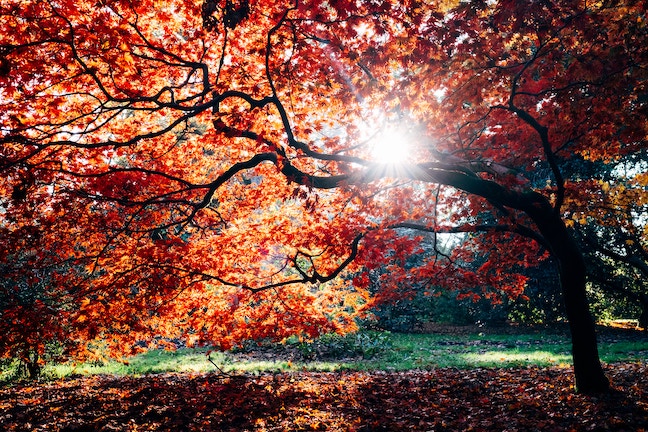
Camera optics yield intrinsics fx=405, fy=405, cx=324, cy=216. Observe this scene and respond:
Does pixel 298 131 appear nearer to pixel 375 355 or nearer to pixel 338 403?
pixel 338 403

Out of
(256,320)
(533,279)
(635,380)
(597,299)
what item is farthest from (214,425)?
(597,299)

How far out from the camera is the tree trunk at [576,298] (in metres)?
6.54

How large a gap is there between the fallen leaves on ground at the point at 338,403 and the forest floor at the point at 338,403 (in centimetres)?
2

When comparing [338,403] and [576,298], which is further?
[338,403]

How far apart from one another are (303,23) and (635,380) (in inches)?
339

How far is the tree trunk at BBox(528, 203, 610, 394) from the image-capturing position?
258 inches

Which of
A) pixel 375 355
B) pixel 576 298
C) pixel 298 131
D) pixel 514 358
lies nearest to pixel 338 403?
pixel 576 298

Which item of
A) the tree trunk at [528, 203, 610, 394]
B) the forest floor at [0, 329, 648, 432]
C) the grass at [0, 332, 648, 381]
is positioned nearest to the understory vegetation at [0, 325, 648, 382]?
the grass at [0, 332, 648, 381]

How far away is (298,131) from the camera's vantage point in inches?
334

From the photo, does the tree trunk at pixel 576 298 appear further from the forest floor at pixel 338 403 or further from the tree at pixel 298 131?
the forest floor at pixel 338 403

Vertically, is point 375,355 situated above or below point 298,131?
below

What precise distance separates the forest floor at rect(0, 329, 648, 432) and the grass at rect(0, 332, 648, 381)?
5.81ft

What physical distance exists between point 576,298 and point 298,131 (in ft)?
19.6

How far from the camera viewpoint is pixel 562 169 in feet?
57.4
